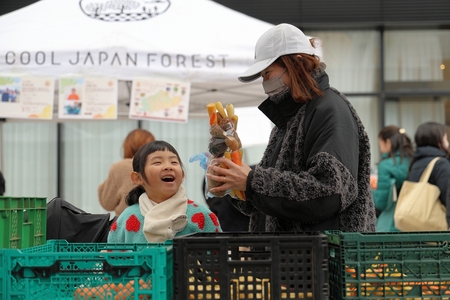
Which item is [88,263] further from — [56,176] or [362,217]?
[56,176]

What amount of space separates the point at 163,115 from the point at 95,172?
5.66 metres

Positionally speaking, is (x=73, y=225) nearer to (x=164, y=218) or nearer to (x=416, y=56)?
(x=164, y=218)

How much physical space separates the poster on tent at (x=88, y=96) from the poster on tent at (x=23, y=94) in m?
0.12

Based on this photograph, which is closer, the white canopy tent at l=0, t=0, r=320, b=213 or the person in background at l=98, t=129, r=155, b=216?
the white canopy tent at l=0, t=0, r=320, b=213

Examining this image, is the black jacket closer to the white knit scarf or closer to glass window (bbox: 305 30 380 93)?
the white knit scarf

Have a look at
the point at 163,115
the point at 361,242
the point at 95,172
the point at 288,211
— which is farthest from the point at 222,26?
the point at 95,172

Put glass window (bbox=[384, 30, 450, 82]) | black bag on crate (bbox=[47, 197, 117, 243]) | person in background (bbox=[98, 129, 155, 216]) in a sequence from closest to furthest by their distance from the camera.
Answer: black bag on crate (bbox=[47, 197, 117, 243]) → person in background (bbox=[98, 129, 155, 216]) → glass window (bbox=[384, 30, 450, 82])

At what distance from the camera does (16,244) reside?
2.50m

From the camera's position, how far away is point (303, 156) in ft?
9.16

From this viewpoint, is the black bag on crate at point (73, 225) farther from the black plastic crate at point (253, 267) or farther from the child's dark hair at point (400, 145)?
the child's dark hair at point (400, 145)

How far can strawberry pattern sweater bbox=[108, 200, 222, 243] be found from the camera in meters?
3.77

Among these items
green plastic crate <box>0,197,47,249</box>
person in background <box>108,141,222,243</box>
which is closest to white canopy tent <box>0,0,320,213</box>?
person in background <box>108,141,222,243</box>

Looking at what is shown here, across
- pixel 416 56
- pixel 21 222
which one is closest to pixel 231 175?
pixel 21 222

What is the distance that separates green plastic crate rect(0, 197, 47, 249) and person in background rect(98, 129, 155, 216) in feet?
10.7
